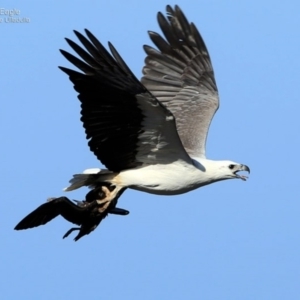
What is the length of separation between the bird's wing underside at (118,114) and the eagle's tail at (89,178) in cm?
15

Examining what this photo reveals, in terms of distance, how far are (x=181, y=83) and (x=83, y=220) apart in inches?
129

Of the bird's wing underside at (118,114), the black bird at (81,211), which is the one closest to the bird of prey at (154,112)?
the bird's wing underside at (118,114)

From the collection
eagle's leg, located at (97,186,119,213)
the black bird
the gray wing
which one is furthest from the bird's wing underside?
the gray wing

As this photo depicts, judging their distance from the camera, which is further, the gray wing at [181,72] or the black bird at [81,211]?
the gray wing at [181,72]

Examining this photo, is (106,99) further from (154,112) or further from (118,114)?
(154,112)

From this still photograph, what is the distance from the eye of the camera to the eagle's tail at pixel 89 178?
1258 cm

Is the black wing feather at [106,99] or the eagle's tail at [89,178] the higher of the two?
the black wing feather at [106,99]

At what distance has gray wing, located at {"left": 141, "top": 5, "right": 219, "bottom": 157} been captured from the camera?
Result: 14.6 m

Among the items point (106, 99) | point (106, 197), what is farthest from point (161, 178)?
point (106, 99)

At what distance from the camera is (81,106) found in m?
11.7

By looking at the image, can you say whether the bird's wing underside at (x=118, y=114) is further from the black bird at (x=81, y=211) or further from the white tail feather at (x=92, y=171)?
the black bird at (x=81, y=211)

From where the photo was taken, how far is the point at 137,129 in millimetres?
11984

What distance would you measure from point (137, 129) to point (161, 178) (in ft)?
2.63

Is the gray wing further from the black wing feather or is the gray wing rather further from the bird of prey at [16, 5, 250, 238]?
the black wing feather
